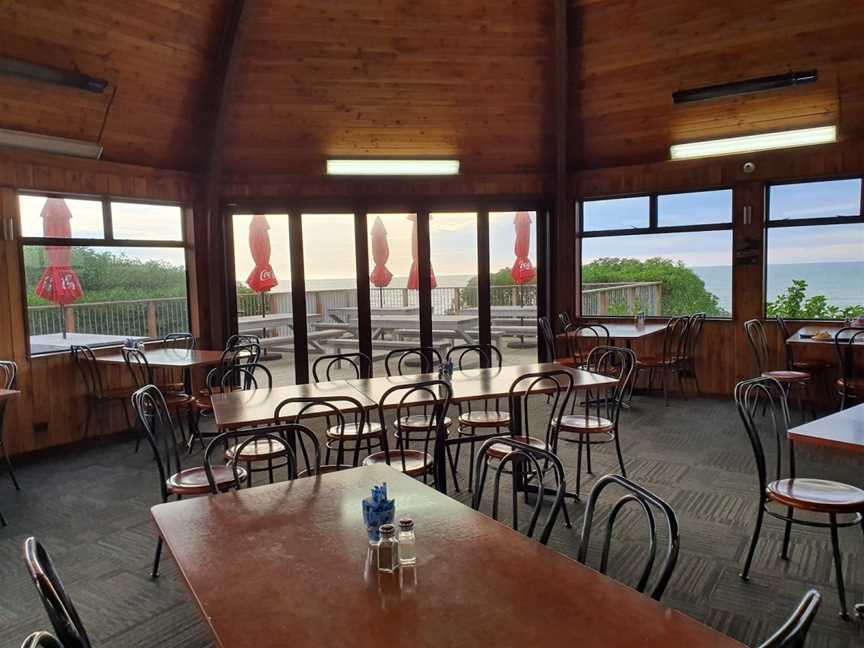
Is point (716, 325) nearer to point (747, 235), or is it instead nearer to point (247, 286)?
point (747, 235)

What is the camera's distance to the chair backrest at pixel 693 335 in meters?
6.84

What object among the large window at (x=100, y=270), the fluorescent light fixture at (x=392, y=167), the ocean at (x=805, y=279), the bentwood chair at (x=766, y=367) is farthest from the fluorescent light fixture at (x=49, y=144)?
the bentwood chair at (x=766, y=367)

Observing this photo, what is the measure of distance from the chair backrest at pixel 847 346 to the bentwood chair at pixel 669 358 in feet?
5.06

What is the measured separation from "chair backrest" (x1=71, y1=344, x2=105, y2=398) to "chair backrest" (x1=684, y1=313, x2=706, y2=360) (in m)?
5.83

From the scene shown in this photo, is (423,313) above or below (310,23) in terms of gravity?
below

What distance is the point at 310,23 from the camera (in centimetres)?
576

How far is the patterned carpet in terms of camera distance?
2684 millimetres

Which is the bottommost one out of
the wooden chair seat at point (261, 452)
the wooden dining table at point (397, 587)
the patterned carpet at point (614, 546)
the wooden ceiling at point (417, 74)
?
the patterned carpet at point (614, 546)

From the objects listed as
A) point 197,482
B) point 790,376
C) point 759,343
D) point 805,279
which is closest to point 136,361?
point 197,482

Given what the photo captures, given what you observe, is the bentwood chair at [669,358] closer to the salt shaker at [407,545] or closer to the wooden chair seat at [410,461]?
the wooden chair seat at [410,461]

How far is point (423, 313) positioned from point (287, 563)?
5942 millimetres

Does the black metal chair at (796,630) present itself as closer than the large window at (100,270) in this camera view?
Yes

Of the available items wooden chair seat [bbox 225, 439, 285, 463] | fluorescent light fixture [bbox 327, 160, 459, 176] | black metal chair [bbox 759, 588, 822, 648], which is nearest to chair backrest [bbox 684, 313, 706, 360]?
fluorescent light fixture [bbox 327, 160, 459, 176]

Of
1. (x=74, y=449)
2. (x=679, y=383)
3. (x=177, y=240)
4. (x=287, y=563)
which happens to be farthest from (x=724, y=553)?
(x=177, y=240)
